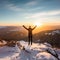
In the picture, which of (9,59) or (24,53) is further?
(24,53)

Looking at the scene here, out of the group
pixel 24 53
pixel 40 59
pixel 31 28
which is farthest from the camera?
pixel 31 28

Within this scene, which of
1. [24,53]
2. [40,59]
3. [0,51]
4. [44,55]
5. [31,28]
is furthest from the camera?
[31,28]

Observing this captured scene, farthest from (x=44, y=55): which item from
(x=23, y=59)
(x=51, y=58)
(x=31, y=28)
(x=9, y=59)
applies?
(x=31, y=28)

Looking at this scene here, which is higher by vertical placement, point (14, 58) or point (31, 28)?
point (31, 28)

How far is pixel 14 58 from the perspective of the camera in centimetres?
1180

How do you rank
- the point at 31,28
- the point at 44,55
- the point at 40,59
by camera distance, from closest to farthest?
the point at 40,59
the point at 44,55
the point at 31,28

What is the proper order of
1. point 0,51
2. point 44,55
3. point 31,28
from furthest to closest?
point 31,28
point 0,51
point 44,55

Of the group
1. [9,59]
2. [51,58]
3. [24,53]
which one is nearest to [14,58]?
[9,59]

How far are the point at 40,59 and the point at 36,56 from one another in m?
0.78

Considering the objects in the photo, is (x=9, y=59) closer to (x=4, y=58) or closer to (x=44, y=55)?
(x=4, y=58)

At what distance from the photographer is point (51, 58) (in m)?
11.6

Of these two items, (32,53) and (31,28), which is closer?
(32,53)

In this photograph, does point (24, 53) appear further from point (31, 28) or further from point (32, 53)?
point (31, 28)

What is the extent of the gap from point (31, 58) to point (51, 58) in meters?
1.56
